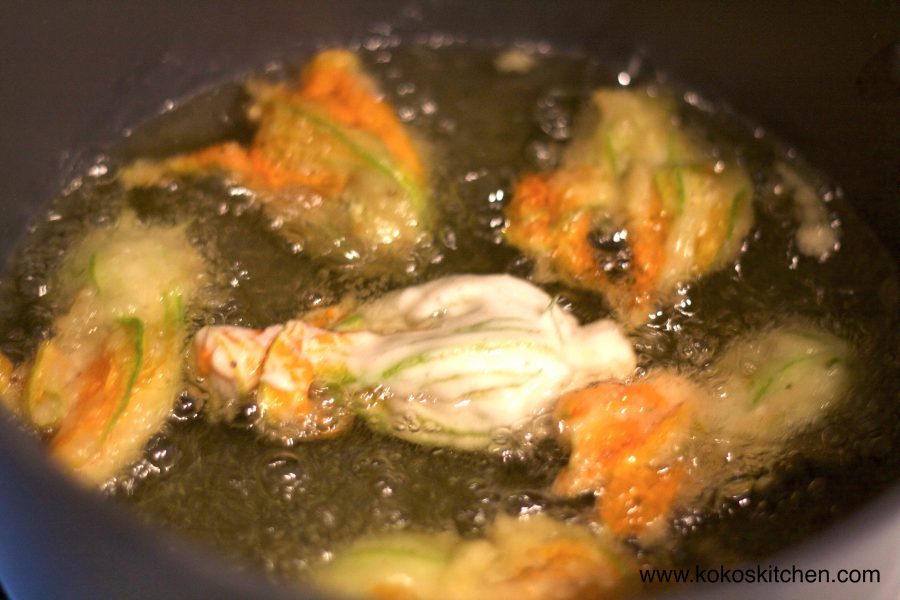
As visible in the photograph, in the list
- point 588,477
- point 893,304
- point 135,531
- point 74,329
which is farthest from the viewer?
point 893,304

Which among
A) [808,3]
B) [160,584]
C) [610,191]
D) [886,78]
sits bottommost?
[160,584]

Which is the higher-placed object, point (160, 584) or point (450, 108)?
point (450, 108)

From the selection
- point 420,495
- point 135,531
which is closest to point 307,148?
point 420,495

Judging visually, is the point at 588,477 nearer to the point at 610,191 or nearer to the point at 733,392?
the point at 733,392

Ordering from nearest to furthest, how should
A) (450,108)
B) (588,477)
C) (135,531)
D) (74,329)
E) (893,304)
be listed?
(135,531)
(588,477)
(74,329)
(893,304)
(450,108)

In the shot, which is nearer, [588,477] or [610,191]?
[588,477]

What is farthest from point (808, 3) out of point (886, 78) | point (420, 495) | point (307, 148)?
point (420, 495)
